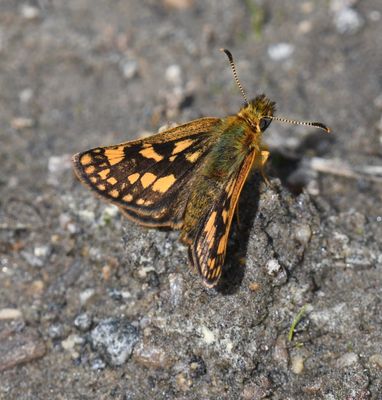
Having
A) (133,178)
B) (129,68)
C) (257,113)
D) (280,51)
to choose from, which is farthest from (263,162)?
(129,68)

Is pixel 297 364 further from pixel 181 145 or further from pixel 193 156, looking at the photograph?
pixel 181 145

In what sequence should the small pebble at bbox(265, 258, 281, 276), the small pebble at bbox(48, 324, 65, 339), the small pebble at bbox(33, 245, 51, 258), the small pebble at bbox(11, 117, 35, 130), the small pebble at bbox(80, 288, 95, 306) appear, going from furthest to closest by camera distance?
the small pebble at bbox(11, 117, 35, 130) < the small pebble at bbox(33, 245, 51, 258) < the small pebble at bbox(80, 288, 95, 306) < the small pebble at bbox(48, 324, 65, 339) < the small pebble at bbox(265, 258, 281, 276)

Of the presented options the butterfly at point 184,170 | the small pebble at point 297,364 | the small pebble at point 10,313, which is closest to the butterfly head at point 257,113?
the butterfly at point 184,170

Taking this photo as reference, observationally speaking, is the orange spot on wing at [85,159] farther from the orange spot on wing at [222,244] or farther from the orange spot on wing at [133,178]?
the orange spot on wing at [222,244]

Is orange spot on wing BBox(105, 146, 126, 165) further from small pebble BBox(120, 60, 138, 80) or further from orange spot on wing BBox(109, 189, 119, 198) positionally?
small pebble BBox(120, 60, 138, 80)

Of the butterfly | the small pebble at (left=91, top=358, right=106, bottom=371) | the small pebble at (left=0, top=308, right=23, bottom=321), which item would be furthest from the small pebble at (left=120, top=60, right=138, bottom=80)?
the small pebble at (left=91, top=358, right=106, bottom=371)

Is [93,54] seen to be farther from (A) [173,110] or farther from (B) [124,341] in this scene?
(B) [124,341]
